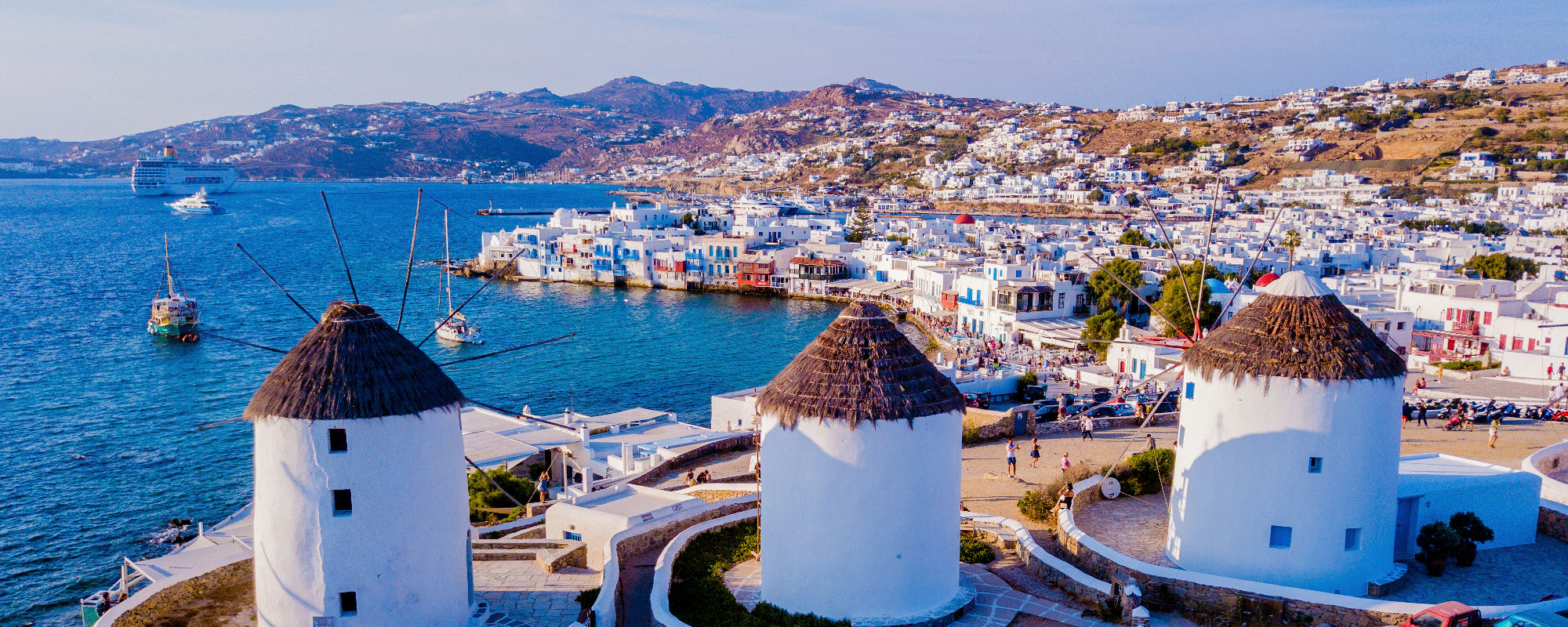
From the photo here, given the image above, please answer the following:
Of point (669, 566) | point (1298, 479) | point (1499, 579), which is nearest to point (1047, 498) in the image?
point (1298, 479)

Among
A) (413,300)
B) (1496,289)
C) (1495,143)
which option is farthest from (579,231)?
(1495,143)

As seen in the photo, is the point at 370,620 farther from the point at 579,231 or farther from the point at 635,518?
the point at 579,231

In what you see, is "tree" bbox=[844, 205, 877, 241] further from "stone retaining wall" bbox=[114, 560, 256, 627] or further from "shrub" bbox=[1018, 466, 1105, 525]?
"stone retaining wall" bbox=[114, 560, 256, 627]

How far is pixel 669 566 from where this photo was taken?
1522cm

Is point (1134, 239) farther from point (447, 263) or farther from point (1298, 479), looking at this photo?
point (1298, 479)

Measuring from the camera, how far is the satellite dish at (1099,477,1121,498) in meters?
19.6

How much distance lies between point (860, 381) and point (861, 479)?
50.8 inches

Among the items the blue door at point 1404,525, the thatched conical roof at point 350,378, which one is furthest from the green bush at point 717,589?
the blue door at point 1404,525

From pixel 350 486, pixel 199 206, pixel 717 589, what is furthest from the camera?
pixel 199 206

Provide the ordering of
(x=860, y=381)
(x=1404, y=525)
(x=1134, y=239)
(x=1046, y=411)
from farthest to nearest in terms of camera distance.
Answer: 1. (x=1134, y=239)
2. (x=1046, y=411)
3. (x=1404, y=525)
4. (x=860, y=381)

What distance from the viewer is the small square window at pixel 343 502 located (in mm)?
12383

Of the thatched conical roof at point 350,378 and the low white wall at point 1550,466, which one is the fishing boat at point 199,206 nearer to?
the thatched conical roof at point 350,378

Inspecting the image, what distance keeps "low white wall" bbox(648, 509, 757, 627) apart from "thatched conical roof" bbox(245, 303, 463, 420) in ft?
12.6

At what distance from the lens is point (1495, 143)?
14762 cm
